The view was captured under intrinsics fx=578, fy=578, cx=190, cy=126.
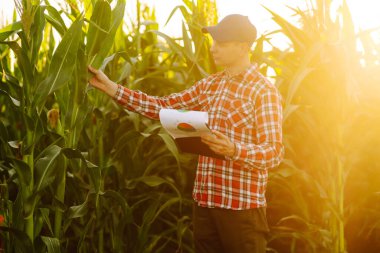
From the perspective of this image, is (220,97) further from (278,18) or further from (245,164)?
(278,18)

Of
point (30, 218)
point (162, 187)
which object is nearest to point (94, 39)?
point (30, 218)

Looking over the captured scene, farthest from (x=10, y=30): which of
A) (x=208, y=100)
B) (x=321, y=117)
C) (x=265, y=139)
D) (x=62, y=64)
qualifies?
(x=321, y=117)

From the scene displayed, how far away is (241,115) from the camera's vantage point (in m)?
2.07

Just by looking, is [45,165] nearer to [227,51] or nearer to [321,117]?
[227,51]

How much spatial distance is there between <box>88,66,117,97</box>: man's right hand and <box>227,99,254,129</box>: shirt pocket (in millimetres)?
471

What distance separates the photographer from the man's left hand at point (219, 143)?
1826 mm

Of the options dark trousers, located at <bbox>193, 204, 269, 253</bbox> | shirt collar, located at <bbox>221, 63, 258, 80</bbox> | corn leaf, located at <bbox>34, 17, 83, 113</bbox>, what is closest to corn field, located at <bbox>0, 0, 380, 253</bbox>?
corn leaf, located at <bbox>34, 17, 83, 113</bbox>

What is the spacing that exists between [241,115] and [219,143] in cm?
26

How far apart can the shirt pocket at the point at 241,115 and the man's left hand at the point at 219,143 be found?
21cm

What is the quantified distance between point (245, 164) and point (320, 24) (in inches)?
34.1

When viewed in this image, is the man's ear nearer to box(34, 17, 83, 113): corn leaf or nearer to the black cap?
the black cap

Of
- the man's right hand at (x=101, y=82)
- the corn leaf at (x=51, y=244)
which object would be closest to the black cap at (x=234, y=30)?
the man's right hand at (x=101, y=82)

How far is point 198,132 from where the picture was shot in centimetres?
180

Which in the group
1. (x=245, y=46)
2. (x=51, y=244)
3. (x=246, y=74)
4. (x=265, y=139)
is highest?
(x=245, y=46)
